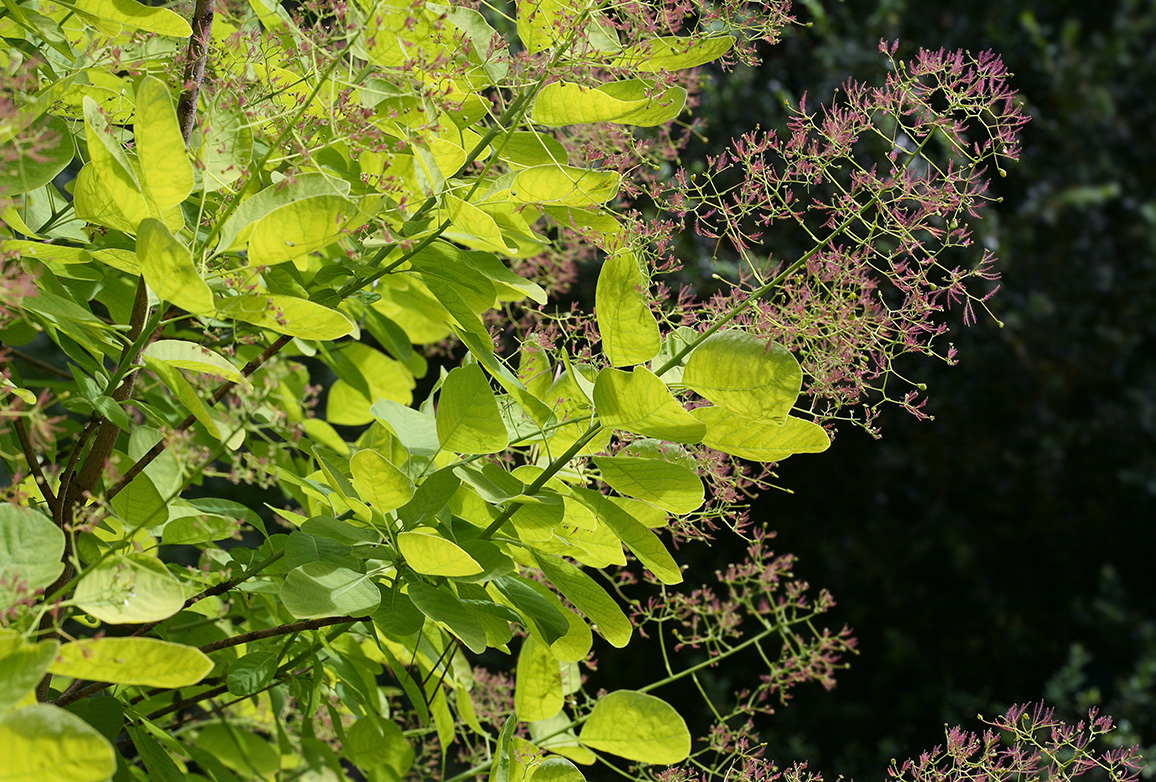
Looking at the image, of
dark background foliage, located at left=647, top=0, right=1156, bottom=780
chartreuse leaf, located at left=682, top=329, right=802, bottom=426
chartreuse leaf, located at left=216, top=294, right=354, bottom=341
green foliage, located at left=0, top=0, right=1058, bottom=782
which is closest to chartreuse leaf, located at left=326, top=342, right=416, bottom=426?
green foliage, located at left=0, top=0, right=1058, bottom=782

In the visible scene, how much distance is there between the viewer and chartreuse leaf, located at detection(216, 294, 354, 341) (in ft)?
1.83

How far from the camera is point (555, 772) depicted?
65 cm

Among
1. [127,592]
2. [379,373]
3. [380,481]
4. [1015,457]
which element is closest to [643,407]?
[380,481]

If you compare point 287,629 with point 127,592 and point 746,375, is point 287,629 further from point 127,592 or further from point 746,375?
point 746,375

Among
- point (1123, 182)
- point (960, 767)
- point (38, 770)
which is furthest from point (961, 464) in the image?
point (38, 770)

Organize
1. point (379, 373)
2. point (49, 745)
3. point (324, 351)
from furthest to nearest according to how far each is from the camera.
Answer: point (379, 373), point (324, 351), point (49, 745)

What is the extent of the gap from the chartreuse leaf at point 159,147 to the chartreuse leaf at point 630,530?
11.6 inches

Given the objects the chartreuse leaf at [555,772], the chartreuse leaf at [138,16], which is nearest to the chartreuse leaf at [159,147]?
the chartreuse leaf at [138,16]

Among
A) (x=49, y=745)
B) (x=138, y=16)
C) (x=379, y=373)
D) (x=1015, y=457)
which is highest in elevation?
(x=138, y=16)

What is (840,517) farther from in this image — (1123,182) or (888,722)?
(1123,182)

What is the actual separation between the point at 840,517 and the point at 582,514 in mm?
2321

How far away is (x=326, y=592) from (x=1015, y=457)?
2.89 metres

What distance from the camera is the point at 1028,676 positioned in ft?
8.97

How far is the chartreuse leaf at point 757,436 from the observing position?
58cm
